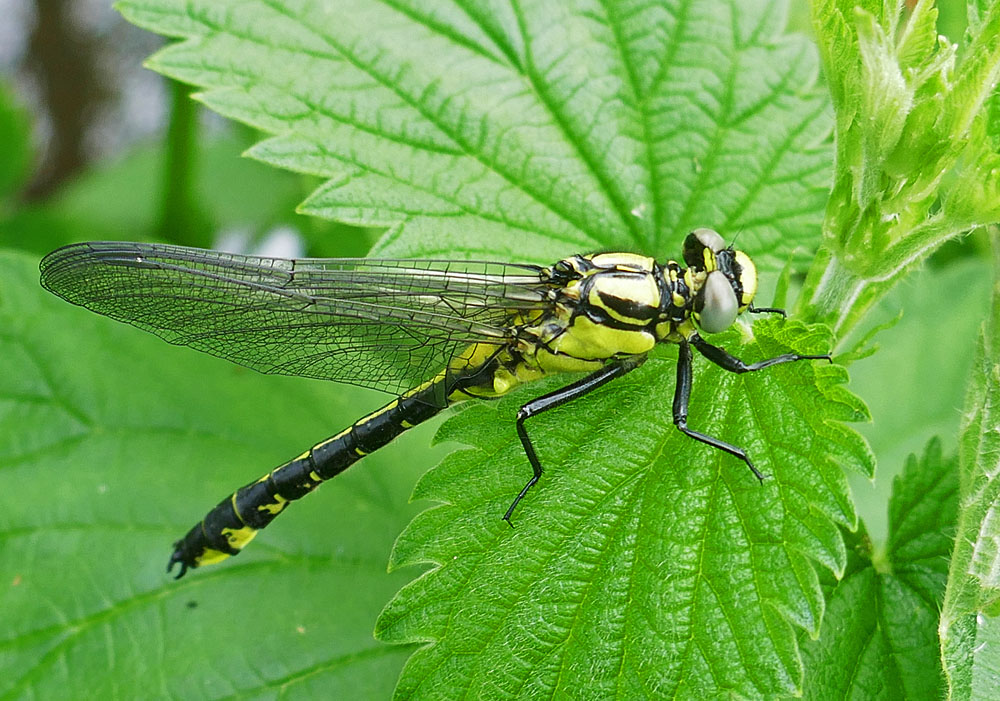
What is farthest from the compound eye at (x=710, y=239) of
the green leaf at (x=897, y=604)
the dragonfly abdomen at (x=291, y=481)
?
the dragonfly abdomen at (x=291, y=481)

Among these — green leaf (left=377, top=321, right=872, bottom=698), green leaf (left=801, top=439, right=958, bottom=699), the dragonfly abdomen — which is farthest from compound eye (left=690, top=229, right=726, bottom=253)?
the dragonfly abdomen

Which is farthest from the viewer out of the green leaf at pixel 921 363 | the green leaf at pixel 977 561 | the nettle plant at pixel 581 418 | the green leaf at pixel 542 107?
the green leaf at pixel 921 363

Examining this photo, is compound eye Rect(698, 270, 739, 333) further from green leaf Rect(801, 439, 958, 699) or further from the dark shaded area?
the dark shaded area

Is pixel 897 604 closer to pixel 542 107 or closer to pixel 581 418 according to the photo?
pixel 581 418

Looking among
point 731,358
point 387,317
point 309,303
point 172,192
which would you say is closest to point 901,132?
point 731,358

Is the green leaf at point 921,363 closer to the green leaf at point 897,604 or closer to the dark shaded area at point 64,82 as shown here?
the green leaf at point 897,604
